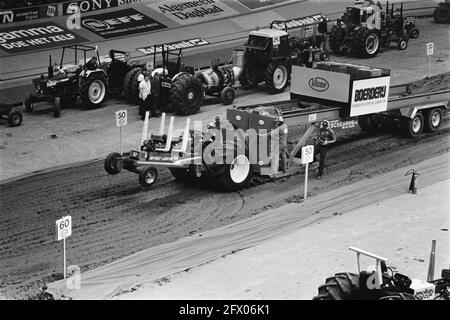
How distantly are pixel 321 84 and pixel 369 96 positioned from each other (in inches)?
43.1

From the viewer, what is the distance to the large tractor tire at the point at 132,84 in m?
22.2

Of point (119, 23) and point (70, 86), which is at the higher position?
point (70, 86)

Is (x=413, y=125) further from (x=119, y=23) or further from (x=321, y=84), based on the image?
(x=119, y=23)

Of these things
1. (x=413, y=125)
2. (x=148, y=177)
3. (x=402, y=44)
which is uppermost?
(x=148, y=177)

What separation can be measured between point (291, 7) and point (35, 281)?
23322mm

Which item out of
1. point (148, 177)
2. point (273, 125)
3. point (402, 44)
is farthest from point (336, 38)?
point (148, 177)

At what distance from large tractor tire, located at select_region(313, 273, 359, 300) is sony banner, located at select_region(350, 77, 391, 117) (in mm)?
8984

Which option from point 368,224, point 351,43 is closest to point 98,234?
point 368,224

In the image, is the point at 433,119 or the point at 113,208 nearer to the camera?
the point at 113,208

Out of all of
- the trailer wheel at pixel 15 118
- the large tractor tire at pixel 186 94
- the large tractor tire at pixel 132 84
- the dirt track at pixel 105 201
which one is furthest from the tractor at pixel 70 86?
the large tractor tire at pixel 186 94

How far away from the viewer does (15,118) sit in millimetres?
20656

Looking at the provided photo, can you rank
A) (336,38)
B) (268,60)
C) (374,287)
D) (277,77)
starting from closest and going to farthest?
1. (374,287)
2. (268,60)
3. (277,77)
4. (336,38)
